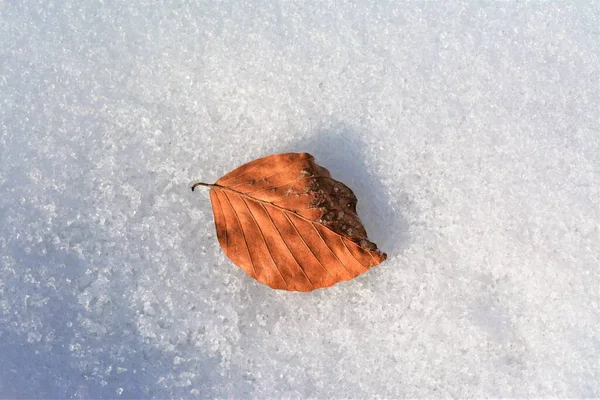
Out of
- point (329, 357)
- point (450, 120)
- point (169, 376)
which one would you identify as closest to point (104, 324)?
point (169, 376)

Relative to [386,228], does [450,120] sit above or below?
above

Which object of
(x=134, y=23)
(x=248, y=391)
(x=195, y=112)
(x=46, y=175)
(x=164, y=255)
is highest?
(x=134, y=23)

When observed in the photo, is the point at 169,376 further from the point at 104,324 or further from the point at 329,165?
the point at 329,165
